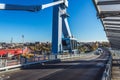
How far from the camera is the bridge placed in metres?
17.8

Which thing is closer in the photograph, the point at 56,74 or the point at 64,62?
the point at 56,74

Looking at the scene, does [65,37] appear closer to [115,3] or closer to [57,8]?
[57,8]

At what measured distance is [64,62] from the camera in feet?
148

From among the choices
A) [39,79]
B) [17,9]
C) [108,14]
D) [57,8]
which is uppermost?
[57,8]

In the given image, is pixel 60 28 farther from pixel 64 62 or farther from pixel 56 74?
pixel 56 74

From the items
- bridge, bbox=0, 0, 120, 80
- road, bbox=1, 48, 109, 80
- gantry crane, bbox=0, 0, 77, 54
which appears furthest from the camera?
gantry crane, bbox=0, 0, 77, 54

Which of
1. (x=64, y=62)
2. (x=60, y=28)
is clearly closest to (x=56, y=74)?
(x=64, y=62)

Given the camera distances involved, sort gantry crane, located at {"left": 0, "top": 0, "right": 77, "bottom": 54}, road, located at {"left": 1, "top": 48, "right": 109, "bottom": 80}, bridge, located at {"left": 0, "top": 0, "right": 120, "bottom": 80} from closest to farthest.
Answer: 1. bridge, located at {"left": 0, "top": 0, "right": 120, "bottom": 80}
2. road, located at {"left": 1, "top": 48, "right": 109, "bottom": 80}
3. gantry crane, located at {"left": 0, "top": 0, "right": 77, "bottom": 54}

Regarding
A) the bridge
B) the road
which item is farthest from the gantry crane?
the road

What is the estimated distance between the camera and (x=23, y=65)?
30281 mm

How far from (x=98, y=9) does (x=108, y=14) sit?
94 centimetres

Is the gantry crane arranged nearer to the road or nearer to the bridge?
the bridge

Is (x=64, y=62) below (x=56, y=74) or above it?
above

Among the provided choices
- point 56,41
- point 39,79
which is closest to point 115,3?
point 39,79
